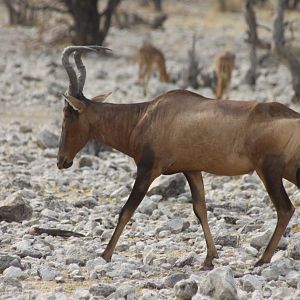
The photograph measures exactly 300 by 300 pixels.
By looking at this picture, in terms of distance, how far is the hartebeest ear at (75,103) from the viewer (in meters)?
9.35

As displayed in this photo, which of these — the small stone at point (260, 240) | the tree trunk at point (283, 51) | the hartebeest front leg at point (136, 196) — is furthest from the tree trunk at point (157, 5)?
the hartebeest front leg at point (136, 196)

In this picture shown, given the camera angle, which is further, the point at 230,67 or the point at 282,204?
the point at 230,67

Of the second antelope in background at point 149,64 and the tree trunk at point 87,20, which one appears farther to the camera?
the tree trunk at point 87,20

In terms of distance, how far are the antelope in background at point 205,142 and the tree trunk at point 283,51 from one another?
37.2ft

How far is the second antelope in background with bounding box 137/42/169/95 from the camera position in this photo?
2387cm

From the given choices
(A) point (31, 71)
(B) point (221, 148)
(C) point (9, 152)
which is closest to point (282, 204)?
(B) point (221, 148)

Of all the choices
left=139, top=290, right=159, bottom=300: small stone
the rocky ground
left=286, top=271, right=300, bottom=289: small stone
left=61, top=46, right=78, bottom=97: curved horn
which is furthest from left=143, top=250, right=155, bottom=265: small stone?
left=61, top=46, right=78, bottom=97: curved horn

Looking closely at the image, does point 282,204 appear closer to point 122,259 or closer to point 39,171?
point 122,259

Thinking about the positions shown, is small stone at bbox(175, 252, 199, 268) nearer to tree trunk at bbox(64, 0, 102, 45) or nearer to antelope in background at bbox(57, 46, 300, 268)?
antelope in background at bbox(57, 46, 300, 268)

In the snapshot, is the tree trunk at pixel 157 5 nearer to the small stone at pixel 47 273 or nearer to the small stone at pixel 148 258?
the small stone at pixel 148 258

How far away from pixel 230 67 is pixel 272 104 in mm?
14179

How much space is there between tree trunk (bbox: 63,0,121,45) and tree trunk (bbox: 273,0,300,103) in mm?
7612

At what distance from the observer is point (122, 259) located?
8.88 meters

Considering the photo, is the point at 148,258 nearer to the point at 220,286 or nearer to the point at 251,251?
the point at 251,251
